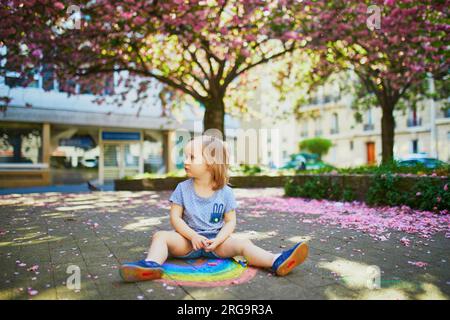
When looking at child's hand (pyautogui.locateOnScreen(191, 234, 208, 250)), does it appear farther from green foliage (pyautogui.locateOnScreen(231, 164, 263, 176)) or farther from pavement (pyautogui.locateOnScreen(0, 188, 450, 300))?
green foliage (pyautogui.locateOnScreen(231, 164, 263, 176))

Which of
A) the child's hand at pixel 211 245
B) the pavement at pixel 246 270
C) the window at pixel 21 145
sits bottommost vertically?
the pavement at pixel 246 270

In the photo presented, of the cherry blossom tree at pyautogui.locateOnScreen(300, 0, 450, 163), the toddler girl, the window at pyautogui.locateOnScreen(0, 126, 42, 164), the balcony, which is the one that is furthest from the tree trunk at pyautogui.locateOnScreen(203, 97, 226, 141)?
the balcony

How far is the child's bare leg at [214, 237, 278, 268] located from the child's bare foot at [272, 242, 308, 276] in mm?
107

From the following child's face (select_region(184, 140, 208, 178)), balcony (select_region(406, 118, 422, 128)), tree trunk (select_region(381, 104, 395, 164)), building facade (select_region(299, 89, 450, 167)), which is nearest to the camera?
child's face (select_region(184, 140, 208, 178))

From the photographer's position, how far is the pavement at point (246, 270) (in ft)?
8.55

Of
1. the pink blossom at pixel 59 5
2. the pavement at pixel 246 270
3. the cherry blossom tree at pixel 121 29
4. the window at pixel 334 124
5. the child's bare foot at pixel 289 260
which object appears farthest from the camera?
the window at pixel 334 124

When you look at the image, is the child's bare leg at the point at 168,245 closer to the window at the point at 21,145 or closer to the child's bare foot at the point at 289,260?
the child's bare foot at the point at 289,260

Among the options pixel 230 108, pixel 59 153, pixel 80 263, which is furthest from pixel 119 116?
pixel 80 263

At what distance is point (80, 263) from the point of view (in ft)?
11.4

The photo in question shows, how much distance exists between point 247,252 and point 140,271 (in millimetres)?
958

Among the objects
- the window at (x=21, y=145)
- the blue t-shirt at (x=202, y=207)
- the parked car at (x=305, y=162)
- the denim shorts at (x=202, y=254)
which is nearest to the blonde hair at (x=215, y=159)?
the blue t-shirt at (x=202, y=207)

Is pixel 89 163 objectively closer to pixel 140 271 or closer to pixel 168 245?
pixel 168 245

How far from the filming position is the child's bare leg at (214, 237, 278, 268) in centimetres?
311

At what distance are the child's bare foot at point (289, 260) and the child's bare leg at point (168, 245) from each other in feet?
2.80
